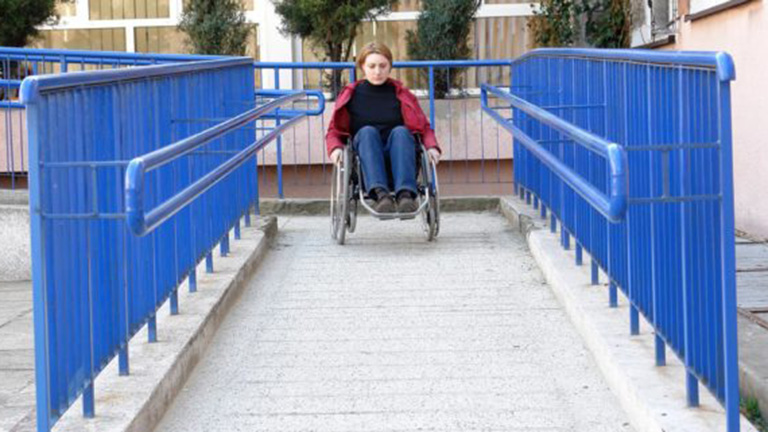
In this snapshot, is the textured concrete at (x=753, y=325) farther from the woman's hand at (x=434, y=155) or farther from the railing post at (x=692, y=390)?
the woman's hand at (x=434, y=155)

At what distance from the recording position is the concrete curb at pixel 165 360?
15.6ft

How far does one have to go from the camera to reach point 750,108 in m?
9.65

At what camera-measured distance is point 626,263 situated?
5559mm

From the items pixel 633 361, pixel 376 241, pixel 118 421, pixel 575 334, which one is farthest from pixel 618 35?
pixel 118 421

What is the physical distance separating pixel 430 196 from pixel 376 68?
959 millimetres

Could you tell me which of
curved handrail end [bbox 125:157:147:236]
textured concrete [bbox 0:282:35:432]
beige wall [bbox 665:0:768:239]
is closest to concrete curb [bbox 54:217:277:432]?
textured concrete [bbox 0:282:35:432]

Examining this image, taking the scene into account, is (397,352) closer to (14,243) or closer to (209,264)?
(209,264)

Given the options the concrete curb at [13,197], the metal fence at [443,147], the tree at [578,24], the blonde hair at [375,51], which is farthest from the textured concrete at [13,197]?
the tree at [578,24]

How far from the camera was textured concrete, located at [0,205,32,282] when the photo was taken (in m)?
9.86

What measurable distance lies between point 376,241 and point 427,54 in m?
6.64

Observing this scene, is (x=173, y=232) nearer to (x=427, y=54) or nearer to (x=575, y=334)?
(x=575, y=334)

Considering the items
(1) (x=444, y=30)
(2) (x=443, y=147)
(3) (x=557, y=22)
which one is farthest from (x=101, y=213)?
(3) (x=557, y=22)

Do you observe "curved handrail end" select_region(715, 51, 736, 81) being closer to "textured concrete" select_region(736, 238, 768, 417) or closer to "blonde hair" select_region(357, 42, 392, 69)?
"textured concrete" select_region(736, 238, 768, 417)

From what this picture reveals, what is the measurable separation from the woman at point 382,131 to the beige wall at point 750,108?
1.99 metres
